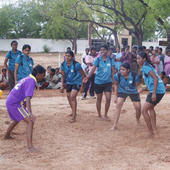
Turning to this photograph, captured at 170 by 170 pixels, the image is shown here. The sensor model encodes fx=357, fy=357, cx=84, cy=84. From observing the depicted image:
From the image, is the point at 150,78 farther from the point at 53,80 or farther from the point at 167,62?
the point at 53,80

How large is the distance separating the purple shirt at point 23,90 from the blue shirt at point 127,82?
238 cm

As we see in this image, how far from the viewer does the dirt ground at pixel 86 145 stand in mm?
5215

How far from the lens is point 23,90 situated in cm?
570

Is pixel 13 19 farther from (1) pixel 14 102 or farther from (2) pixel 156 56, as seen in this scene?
(1) pixel 14 102

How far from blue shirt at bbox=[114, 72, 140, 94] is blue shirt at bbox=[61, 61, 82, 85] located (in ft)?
3.48

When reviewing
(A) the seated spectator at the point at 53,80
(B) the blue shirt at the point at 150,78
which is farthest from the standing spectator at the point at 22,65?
(A) the seated spectator at the point at 53,80

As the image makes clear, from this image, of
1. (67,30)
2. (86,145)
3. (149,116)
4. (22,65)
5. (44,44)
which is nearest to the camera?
(86,145)

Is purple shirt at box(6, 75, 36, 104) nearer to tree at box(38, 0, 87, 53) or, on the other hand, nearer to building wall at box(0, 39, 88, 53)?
tree at box(38, 0, 87, 53)

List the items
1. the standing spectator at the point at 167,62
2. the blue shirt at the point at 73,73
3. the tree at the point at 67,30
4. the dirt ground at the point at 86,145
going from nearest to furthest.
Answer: the dirt ground at the point at 86,145
the blue shirt at the point at 73,73
the standing spectator at the point at 167,62
the tree at the point at 67,30

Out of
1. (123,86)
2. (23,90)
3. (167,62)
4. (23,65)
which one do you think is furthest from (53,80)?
(23,90)

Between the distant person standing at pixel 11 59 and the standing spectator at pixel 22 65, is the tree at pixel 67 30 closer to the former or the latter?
the distant person standing at pixel 11 59

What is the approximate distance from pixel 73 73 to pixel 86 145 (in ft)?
7.60

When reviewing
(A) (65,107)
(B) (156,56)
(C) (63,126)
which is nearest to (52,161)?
(C) (63,126)

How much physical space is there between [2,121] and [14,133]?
3.99 feet
